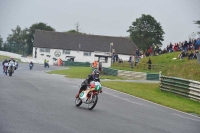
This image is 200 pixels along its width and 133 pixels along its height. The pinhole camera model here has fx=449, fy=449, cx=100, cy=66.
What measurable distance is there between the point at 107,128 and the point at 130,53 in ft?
317

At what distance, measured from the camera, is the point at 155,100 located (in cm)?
2420

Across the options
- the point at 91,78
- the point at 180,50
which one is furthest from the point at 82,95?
the point at 180,50

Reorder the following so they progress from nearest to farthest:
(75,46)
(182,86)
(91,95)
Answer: (91,95), (182,86), (75,46)

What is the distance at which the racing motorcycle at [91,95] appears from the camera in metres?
16.2

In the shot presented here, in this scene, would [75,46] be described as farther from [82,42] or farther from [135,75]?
[135,75]

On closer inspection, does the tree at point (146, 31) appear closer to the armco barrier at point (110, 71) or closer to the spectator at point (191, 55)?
the armco barrier at point (110, 71)

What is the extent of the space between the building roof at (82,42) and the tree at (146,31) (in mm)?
3591

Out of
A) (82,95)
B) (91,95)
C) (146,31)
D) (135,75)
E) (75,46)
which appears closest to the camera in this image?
(91,95)

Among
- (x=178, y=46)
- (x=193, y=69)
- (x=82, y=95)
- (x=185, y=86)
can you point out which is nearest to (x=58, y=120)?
(x=82, y=95)

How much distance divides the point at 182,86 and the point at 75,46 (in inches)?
3246

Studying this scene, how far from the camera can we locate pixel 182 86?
27.8m

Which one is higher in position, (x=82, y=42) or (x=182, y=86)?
(x=82, y=42)

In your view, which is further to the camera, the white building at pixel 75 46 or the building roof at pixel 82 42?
the building roof at pixel 82 42

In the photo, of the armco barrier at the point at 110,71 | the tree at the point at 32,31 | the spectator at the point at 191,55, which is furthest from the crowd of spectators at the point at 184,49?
the tree at the point at 32,31
